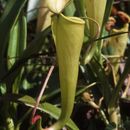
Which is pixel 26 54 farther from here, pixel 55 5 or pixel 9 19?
pixel 55 5

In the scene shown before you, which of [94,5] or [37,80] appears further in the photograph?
[37,80]

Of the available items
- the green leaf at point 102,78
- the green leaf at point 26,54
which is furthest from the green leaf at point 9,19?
the green leaf at point 102,78

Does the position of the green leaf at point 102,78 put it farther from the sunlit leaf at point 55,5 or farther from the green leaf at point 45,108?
the sunlit leaf at point 55,5

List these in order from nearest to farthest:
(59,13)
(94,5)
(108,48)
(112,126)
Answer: (59,13)
(94,5)
(112,126)
(108,48)

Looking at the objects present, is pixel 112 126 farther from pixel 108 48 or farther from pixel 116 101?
pixel 108 48

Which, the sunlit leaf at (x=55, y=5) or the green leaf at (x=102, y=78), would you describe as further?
the green leaf at (x=102, y=78)

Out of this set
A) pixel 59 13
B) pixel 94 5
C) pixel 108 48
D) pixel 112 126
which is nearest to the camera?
pixel 59 13

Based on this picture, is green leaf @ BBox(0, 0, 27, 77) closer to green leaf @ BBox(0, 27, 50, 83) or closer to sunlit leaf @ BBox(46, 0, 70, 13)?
green leaf @ BBox(0, 27, 50, 83)

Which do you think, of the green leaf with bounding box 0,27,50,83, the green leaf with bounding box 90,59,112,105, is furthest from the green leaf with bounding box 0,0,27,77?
the green leaf with bounding box 90,59,112,105

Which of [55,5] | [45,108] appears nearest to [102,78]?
[45,108]

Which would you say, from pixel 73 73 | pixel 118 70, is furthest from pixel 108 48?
pixel 73 73

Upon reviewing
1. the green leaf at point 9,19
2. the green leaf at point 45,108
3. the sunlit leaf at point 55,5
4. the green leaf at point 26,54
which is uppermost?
the sunlit leaf at point 55,5
